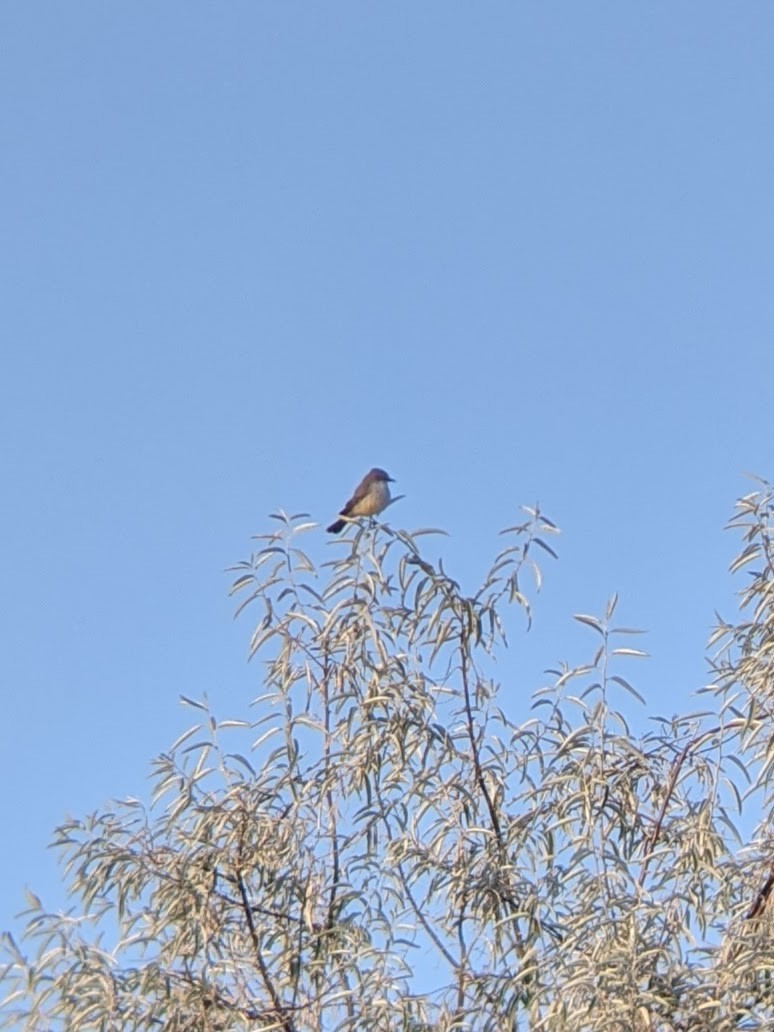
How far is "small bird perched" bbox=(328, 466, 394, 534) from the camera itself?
349 inches

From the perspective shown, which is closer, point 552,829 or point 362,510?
point 552,829

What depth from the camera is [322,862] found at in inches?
222

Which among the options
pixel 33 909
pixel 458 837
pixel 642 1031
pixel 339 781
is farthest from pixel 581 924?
pixel 33 909

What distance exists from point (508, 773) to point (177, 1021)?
132 cm

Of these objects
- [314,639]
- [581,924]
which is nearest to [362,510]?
[314,639]

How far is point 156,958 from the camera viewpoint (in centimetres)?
538

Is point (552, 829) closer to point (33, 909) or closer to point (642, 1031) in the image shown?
point (642, 1031)

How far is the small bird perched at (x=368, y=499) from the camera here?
29.1ft

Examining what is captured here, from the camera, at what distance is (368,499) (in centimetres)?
890

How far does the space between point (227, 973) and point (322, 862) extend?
1.50 ft

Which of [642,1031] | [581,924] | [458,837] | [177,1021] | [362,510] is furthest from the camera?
[362,510]

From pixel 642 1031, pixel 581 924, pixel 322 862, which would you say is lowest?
pixel 642 1031

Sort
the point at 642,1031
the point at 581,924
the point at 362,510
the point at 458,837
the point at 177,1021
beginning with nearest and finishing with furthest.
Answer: the point at 642,1031 < the point at 581,924 < the point at 177,1021 < the point at 458,837 < the point at 362,510

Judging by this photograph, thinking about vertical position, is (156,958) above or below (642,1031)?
above
